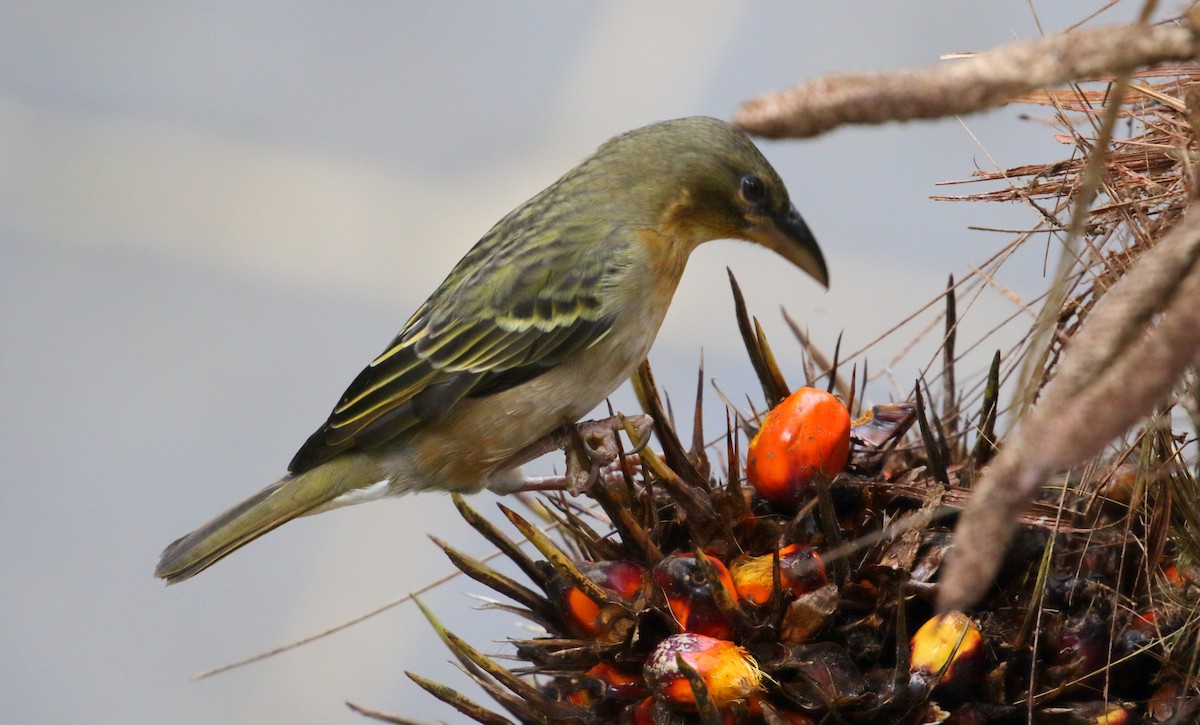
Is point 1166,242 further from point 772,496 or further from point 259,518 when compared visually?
point 259,518

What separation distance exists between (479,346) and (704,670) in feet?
2.72

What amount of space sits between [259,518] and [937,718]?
39.0 inches

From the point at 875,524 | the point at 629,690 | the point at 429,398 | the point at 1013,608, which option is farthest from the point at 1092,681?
the point at 429,398

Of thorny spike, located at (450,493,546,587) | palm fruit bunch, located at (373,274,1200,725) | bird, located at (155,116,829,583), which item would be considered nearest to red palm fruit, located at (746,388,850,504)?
palm fruit bunch, located at (373,274,1200,725)

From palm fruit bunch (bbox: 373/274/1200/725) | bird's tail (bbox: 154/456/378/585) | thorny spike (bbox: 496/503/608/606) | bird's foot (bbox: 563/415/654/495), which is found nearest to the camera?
palm fruit bunch (bbox: 373/274/1200/725)

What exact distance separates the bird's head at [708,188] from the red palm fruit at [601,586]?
674 millimetres

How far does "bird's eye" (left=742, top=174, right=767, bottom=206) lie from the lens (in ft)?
5.47

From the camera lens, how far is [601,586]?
1104mm

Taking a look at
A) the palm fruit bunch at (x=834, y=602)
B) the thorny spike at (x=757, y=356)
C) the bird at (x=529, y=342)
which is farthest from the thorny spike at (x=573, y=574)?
the bird at (x=529, y=342)

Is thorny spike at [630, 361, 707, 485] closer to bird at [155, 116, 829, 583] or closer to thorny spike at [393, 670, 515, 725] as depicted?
thorny spike at [393, 670, 515, 725]

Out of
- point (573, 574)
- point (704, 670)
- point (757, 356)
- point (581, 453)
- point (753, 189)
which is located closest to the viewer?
point (704, 670)

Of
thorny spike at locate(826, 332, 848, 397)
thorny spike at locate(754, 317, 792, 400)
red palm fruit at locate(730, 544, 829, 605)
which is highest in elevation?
thorny spike at locate(754, 317, 792, 400)

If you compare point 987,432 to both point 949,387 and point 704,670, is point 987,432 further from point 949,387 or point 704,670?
point 704,670

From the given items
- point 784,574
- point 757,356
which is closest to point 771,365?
point 757,356
